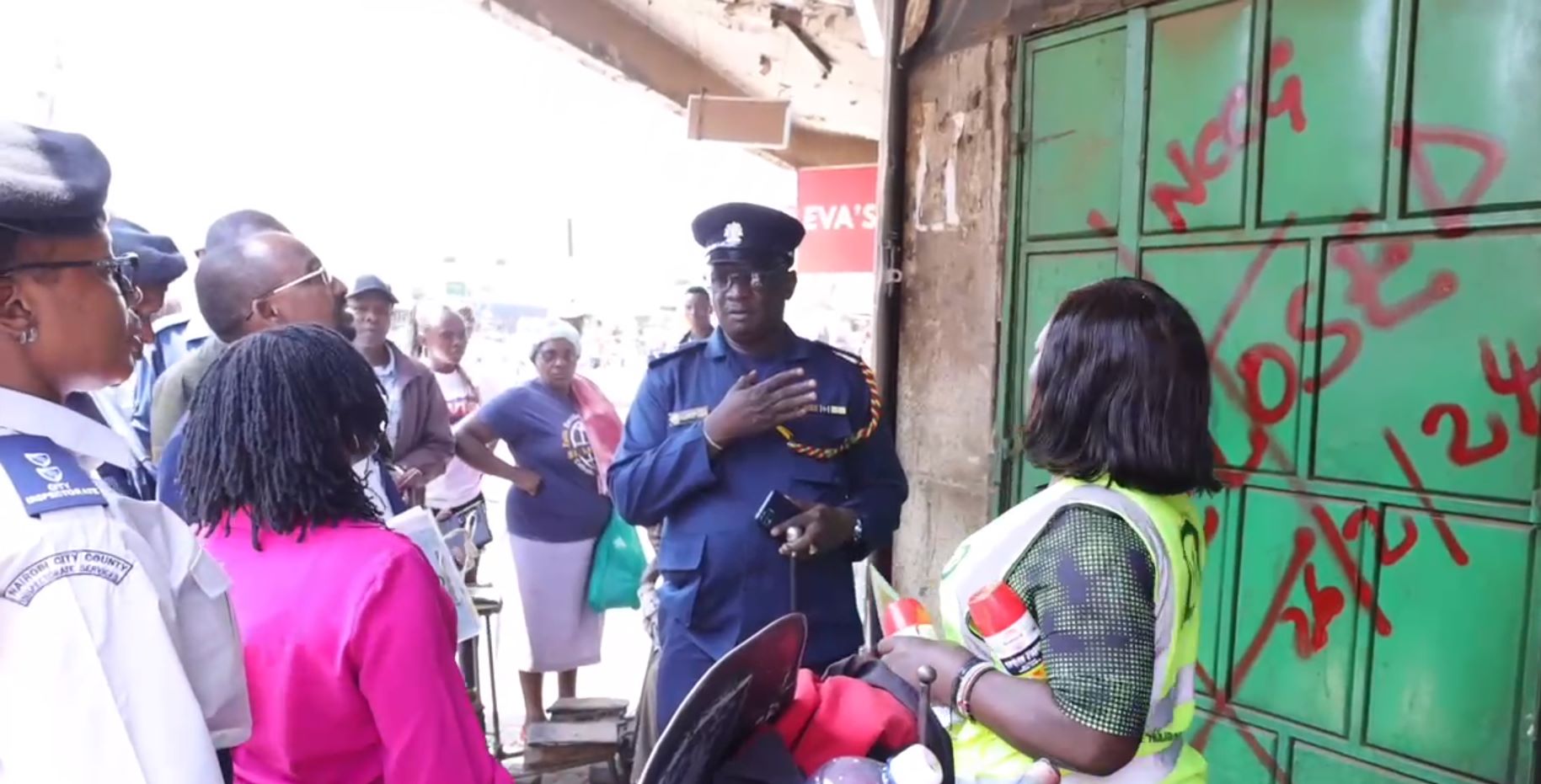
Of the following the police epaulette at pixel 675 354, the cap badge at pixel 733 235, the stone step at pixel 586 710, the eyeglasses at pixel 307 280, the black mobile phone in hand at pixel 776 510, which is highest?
the cap badge at pixel 733 235

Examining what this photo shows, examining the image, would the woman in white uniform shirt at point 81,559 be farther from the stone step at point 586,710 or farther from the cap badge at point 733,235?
the stone step at point 586,710

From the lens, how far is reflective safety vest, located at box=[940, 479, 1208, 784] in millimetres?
1318

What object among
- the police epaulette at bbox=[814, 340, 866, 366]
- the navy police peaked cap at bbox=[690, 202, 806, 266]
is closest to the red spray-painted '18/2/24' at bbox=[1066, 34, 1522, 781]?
the police epaulette at bbox=[814, 340, 866, 366]

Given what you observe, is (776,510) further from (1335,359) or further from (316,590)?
(1335,359)

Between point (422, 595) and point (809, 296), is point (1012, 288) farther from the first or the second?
point (809, 296)

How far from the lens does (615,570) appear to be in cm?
446

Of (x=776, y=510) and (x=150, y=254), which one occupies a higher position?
(x=150, y=254)

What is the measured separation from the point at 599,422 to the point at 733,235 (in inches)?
89.2

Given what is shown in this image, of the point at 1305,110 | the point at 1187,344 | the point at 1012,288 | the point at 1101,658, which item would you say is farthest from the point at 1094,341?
the point at 1012,288

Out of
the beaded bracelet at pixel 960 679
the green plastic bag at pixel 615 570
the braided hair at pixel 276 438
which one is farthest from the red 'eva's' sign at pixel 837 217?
the beaded bracelet at pixel 960 679

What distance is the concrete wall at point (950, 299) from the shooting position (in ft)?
11.2

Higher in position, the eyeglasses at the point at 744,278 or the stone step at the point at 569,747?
the eyeglasses at the point at 744,278

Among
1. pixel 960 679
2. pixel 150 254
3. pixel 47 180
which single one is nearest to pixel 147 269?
pixel 150 254

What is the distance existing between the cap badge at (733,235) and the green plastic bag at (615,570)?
7.06ft
